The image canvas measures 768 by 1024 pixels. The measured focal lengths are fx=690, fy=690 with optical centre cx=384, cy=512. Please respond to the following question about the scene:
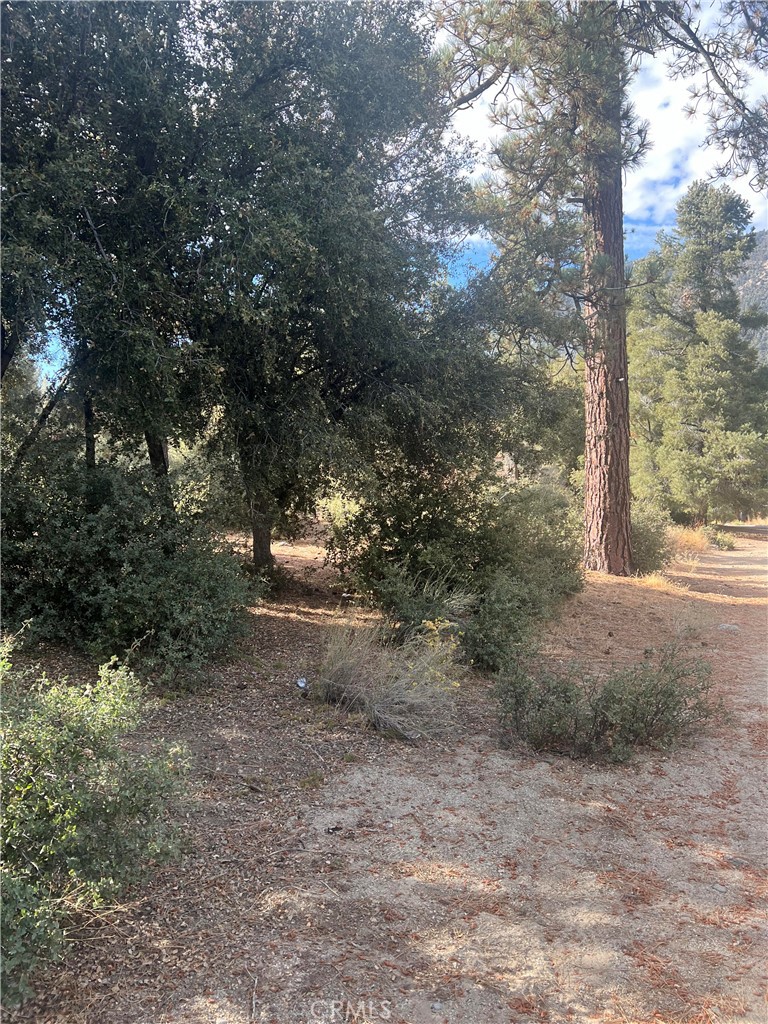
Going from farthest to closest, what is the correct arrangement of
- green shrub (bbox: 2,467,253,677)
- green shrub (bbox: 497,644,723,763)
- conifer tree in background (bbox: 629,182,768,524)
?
conifer tree in background (bbox: 629,182,768,524) → green shrub (bbox: 2,467,253,677) → green shrub (bbox: 497,644,723,763)

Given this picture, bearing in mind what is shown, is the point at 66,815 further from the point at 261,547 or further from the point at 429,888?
the point at 261,547

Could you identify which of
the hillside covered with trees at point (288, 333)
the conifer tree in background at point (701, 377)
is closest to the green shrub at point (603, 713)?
the hillside covered with trees at point (288, 333)

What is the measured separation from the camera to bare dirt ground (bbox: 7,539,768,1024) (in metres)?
2.40

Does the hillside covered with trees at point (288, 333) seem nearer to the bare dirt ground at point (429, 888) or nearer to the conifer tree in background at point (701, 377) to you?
the bare dirt ground at point (429, 888)

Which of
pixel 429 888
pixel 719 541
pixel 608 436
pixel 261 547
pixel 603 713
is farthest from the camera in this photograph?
pixel 719 541

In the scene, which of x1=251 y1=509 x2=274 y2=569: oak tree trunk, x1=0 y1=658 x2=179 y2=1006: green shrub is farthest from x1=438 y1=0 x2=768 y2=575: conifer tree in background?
x1=0 y1=658 x2=179 y2=1006: green shrub

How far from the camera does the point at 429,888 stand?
311cm

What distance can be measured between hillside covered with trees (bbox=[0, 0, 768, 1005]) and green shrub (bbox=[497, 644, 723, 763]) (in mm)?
29

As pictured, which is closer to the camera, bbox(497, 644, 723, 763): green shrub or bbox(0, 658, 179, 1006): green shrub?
bbox(0, 658, 179, 1006): green shrub

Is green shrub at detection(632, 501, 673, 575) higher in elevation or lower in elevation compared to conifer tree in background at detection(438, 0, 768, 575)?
lower

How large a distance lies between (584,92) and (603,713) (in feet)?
24.3

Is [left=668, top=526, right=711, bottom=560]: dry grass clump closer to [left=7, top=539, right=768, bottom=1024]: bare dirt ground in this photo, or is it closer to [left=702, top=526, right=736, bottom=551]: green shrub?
[left=702, top=526, right=736, bottom=551]: green shrub

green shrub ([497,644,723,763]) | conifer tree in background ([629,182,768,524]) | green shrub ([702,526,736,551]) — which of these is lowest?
green shrub ([497,644,723,763])

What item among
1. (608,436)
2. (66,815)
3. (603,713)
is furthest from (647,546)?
(66,815)
